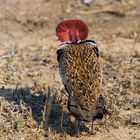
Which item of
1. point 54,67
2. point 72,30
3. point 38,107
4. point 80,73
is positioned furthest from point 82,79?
point 54,67

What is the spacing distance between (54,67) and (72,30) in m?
1.47

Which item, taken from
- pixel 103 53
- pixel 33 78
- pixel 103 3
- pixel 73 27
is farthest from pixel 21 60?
pixel 103 3

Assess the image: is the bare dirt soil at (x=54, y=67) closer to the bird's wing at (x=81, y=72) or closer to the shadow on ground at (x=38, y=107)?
the shadow on ground at (x=38, y=107)

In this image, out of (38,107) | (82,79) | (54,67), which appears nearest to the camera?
(82,79)

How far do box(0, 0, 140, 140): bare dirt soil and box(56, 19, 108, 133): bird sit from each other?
0.38 metres

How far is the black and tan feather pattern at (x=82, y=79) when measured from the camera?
530 cm

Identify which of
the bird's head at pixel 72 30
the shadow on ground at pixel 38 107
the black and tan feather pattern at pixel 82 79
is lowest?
the shadow on ground at pixel 38 107

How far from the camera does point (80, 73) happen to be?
18.3ft

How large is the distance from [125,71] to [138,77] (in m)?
0.23

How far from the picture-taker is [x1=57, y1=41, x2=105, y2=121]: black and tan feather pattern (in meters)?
5.30

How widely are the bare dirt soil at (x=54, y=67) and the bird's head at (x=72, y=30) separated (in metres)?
0.69

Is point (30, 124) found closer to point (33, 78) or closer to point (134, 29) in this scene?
point (33, 78)

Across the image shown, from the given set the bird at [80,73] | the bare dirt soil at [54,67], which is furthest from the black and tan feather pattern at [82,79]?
the bare dirt soil at [54,67]

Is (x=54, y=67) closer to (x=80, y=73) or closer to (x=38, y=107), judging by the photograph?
(x=38, y=107)
